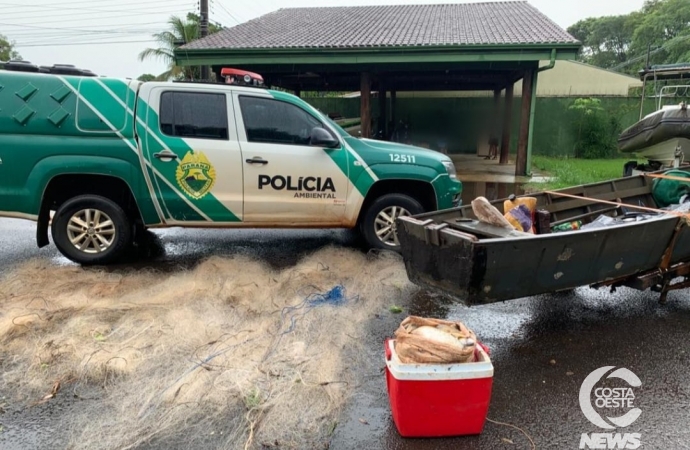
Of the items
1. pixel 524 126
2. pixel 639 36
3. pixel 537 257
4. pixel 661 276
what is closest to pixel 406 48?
pixel 524 126

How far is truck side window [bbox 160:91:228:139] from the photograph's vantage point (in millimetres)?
5793

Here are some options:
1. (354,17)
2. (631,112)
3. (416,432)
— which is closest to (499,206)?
(416,432)

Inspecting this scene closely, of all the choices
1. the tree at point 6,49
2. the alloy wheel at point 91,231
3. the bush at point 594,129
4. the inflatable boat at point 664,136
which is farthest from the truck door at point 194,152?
the tree at point 6,49

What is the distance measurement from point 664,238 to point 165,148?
5.02 meters

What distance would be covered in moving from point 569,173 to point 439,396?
12446mm

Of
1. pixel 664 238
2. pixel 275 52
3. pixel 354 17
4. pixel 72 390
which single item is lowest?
pixel 72 390

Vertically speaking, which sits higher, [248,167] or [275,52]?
[275,52]

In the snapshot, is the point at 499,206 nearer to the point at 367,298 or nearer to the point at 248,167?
the point at 367,298

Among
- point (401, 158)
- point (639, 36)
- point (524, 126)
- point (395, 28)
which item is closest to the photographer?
point (401, 158)

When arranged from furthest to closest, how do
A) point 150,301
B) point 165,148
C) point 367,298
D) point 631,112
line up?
point 631,112
point 165,148
point 367,298
point 150,301

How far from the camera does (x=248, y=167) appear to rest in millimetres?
5844

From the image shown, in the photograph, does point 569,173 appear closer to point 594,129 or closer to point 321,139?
point 594,129

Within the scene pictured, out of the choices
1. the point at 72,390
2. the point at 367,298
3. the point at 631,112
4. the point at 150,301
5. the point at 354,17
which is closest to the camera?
the point at 72,390

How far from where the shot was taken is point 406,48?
11531mm
